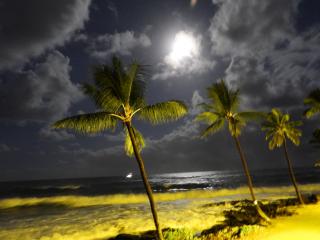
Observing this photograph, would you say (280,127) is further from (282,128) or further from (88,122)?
(88,122)

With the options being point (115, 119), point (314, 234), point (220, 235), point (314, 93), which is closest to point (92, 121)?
point (115, 119)

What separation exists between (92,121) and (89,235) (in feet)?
39.3

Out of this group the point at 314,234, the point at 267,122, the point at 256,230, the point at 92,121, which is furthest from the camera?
the point at 267,122

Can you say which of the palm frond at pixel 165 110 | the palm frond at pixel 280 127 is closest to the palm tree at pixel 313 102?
the palm frond at pixel 280 127

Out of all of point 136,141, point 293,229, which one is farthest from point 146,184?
point 293,229

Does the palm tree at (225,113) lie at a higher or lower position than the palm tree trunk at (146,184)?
higher

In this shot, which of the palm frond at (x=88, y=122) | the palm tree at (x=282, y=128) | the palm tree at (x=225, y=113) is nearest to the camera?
the palm frond at (x=88, y=122)

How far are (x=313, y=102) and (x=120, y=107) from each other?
19.3 meters

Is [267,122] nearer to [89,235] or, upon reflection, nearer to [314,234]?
[314,234]

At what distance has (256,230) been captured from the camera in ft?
43.9

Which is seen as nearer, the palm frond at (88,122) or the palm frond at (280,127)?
the palm frond at (88,122)

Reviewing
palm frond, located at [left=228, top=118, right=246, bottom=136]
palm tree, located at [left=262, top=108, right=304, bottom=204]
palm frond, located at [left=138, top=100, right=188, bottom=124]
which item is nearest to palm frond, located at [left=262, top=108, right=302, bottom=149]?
palm tree, located at [left=262, top=108, right=304, bottom=204]

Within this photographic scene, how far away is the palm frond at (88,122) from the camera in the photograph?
1094 centimetres

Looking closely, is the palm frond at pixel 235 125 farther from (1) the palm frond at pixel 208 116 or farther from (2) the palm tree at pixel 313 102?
(2) the palm tree at pixel 313 102
